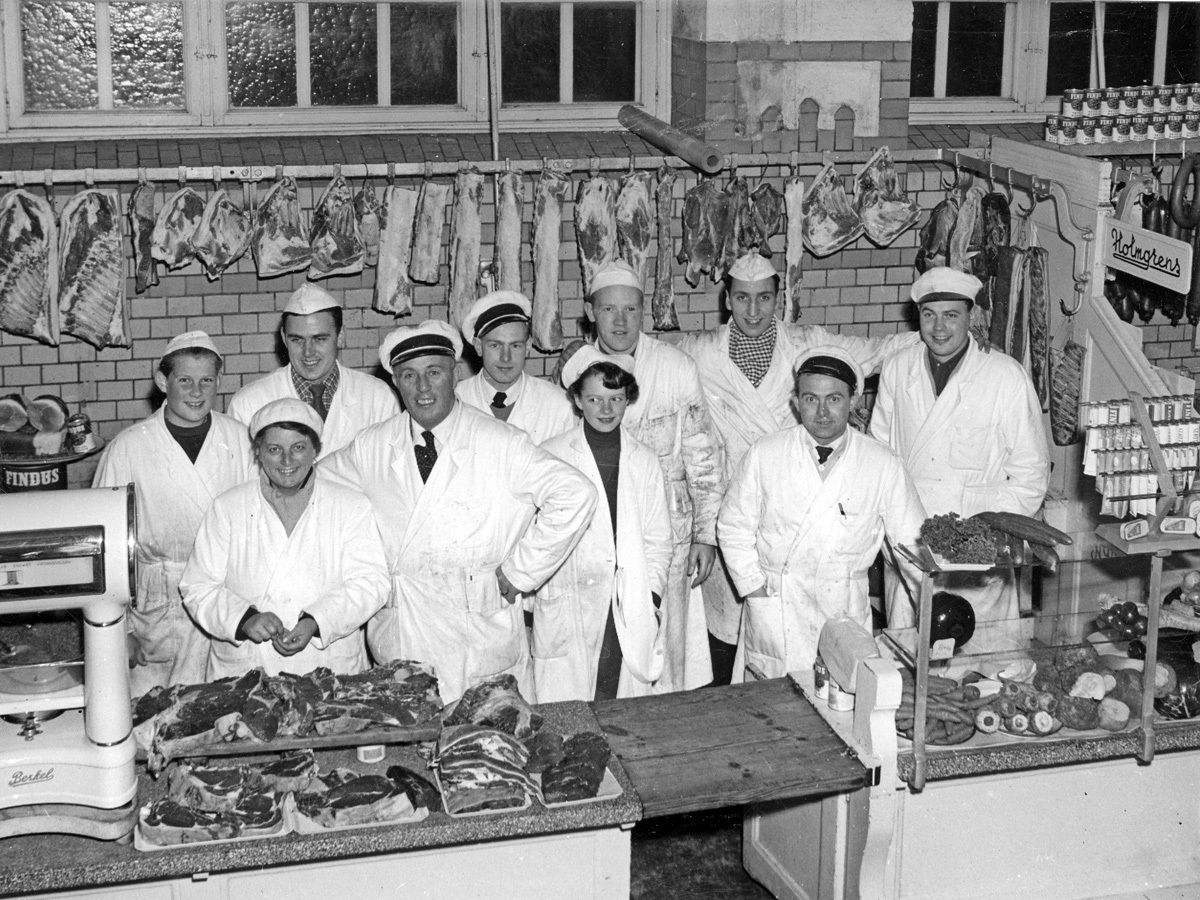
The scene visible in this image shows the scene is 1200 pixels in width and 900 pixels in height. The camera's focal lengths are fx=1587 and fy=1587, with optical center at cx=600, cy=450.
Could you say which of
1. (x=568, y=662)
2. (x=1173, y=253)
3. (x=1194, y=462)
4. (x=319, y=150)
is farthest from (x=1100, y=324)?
(x=319, y=150)

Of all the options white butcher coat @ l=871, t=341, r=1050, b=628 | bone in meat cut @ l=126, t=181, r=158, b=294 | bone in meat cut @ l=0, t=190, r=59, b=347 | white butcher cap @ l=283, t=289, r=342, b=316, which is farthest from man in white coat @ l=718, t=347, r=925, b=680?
bone in meat cut @ l=0, t=190, r=59, b=347

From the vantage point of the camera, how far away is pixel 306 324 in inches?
260

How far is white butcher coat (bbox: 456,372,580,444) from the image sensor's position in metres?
6.65

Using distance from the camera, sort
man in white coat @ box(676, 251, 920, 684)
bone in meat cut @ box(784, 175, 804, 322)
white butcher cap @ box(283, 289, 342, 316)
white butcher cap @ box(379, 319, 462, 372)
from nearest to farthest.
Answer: white butcher cap @ box(379, 319, 462, 372) < white butcher cap @ box(283, 289, 342, 316) < man in white coat @ box(676, 251, 920, 684) < bone in meat cut @ box(784, 175, 804, 322)

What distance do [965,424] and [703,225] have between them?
195 centimetres

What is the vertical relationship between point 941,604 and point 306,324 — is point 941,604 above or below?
below

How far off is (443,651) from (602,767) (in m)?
1.46

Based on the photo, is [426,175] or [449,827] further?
[426,175]

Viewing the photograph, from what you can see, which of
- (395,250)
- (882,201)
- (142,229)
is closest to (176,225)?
(142,229)

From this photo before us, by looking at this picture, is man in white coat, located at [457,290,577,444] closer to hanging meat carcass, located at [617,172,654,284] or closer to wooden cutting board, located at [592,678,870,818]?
hanging meat carcass, located at [617,172,654,284]

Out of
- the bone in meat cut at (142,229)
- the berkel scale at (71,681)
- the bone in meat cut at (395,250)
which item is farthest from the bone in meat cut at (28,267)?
the berkel scale at (71,681)

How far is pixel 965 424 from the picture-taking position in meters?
6.85

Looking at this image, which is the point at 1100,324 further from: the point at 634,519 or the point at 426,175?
the point at 426,175

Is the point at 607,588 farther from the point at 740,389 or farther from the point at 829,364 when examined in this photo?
the point at 740,389
